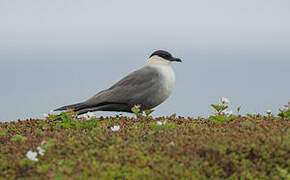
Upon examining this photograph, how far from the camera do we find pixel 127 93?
941 cm

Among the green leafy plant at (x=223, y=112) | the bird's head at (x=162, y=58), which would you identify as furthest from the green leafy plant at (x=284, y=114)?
the bird's head at (x=162, y=58)

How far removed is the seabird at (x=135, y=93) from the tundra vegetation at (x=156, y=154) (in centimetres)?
261

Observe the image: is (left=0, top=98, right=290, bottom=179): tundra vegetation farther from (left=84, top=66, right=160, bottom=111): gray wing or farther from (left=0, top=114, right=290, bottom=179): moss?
(left=84, top=66, right=160, bottom=111): gray wing

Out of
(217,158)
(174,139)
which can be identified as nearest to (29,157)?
(174,139)

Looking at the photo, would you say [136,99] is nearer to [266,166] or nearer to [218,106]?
[218,106]

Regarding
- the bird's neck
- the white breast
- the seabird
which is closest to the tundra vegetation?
the seabird

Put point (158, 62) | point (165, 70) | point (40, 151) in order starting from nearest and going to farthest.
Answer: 1. point (40, 151)
2. point (165, 70)
3. point (158, 62)

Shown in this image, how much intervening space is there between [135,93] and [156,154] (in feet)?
13.9

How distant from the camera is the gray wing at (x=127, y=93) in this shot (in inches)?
369

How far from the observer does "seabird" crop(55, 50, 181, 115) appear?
938 centimetres

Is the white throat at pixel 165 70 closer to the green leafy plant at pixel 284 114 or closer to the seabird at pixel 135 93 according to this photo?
the seabird at pixel 135 93

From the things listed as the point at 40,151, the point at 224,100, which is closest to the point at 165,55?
the point at 224,100

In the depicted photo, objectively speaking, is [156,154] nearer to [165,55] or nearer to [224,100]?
[224,100]

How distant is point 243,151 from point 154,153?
1.10m
